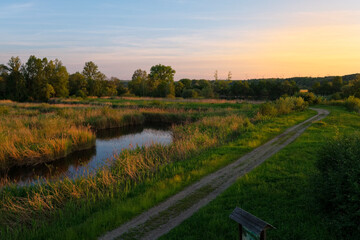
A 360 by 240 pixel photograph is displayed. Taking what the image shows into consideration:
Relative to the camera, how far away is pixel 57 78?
59.6 meters

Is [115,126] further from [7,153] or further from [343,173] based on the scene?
[343,173]

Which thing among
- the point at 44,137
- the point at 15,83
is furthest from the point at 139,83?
the point at 44,137

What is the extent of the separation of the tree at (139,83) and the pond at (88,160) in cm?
5045

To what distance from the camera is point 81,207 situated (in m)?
6.21

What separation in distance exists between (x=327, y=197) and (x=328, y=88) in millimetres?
71171

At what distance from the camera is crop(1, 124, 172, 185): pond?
35.6ft

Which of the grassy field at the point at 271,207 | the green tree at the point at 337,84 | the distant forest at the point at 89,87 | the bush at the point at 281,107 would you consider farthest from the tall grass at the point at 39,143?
the green tree at the point at 337,84

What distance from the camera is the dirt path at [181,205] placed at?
4895mm

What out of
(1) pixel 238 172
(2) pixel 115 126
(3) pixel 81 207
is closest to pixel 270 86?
(2) pixel 115 126

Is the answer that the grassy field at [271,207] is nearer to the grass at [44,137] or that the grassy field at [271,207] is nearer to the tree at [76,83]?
the grass at [44,137]

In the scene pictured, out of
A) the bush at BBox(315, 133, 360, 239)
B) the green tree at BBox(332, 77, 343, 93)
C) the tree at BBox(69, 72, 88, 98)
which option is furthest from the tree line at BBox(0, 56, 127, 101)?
the green tree at BBox(332, 77, 343, 93)

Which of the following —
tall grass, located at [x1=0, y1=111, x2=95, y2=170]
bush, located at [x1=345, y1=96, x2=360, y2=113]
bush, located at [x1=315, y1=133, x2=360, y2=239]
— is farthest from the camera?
bush, located at [x1=345, y1=96, x2=360, y2=113]

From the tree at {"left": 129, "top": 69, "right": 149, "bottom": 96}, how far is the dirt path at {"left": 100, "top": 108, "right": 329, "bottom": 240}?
66.3 metres

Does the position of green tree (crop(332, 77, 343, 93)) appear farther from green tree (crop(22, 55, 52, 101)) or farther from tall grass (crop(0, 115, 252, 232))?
green tree (crop(22, 55, 52, 101))
